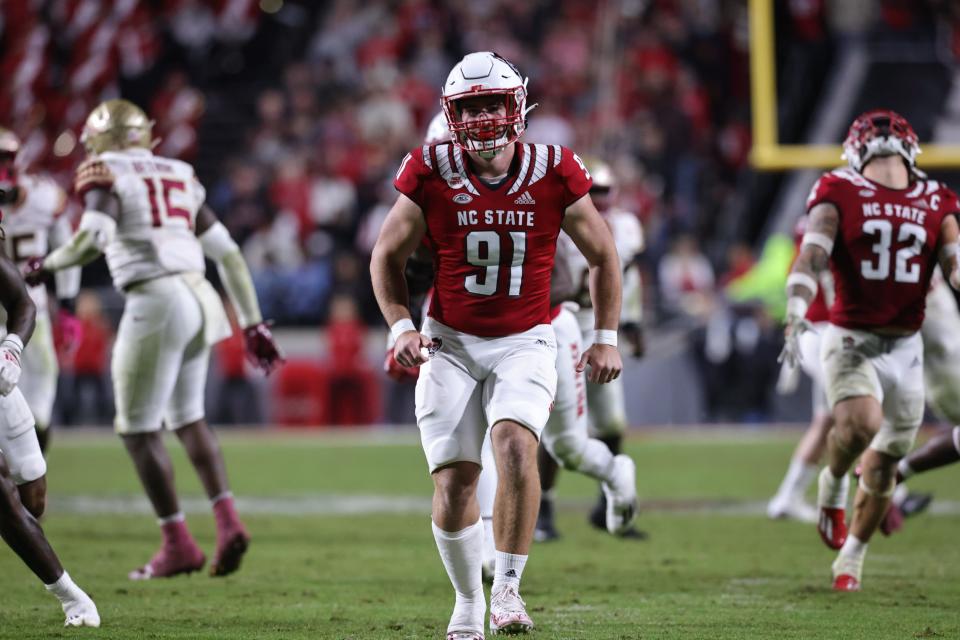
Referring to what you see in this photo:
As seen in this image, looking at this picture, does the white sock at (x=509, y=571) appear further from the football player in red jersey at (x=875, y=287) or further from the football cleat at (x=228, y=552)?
the football cleat at (x=228, y=552)

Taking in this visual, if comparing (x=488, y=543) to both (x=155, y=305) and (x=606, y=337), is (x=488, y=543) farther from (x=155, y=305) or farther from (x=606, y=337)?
(x=155, y=305)

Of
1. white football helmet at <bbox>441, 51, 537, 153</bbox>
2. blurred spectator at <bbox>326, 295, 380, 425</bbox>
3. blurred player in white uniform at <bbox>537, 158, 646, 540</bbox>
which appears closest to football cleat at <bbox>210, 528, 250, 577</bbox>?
blurred player in white uniform at <bbox>537, 158, 646, 540</bbox>

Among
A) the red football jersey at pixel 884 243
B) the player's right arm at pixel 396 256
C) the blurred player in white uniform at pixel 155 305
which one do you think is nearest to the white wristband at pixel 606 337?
the player's right arm at pixel 396 256

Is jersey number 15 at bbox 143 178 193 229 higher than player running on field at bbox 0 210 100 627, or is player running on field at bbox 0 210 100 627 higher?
jersey number 15 at bbox 143 178 193 229

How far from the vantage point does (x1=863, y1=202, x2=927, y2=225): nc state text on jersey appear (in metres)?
5.84

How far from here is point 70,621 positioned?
5.00 meters

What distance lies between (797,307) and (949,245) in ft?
2.24

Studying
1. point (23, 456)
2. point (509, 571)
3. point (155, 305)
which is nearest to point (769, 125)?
point (155, 305)

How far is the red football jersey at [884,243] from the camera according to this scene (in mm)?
5844

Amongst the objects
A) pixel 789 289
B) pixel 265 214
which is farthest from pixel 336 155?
pixel 789 289

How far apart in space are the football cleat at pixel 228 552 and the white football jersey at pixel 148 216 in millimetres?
1220

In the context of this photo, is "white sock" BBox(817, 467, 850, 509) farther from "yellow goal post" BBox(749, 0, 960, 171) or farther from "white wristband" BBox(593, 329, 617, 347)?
"yellow goal post" BBox(749, 0, 960, 171)

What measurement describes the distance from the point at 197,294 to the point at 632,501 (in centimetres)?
219

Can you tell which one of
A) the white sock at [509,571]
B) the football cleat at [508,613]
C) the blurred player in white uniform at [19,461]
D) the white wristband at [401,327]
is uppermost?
the white wristband at [401,327]
